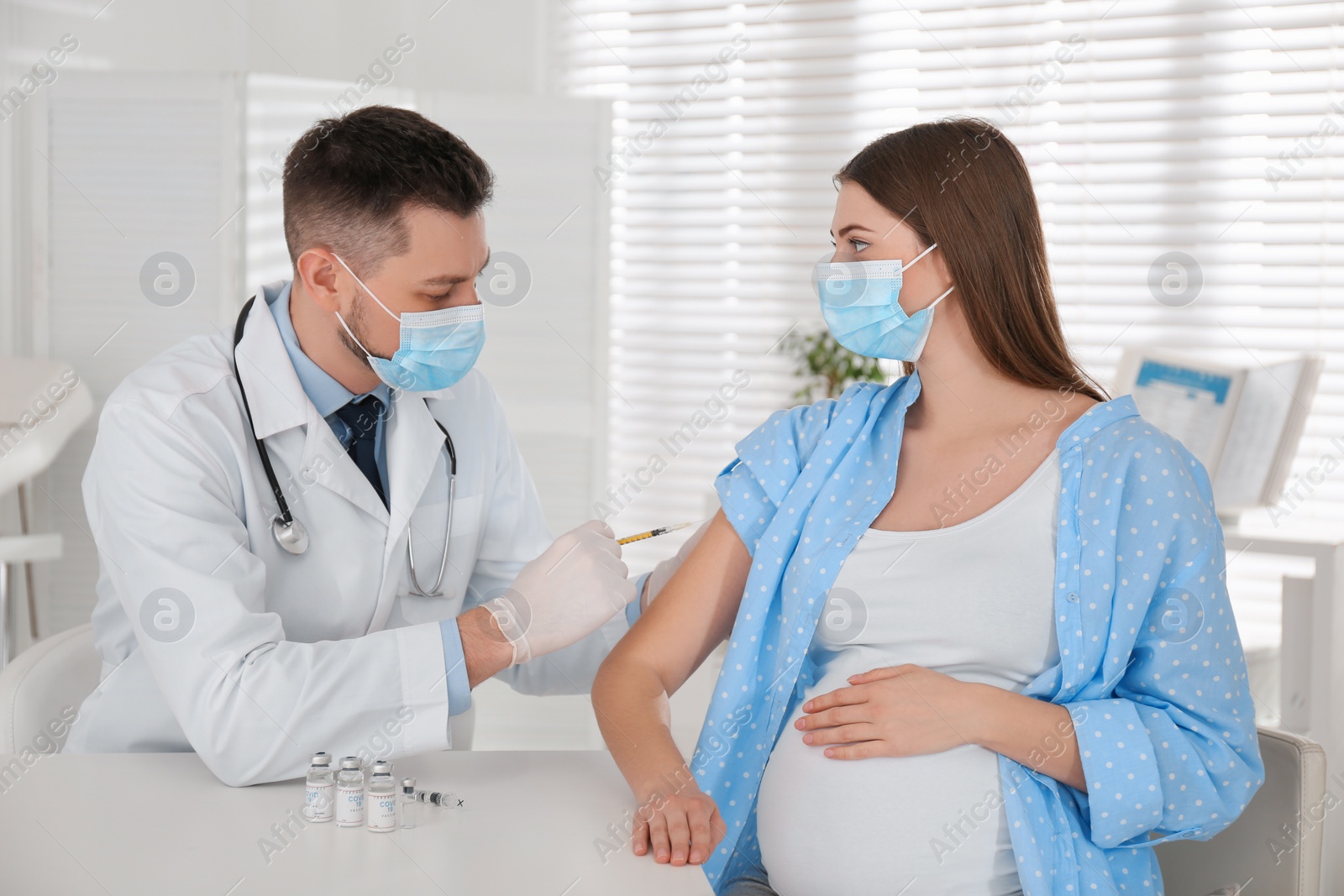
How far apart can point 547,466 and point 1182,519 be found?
227 cm

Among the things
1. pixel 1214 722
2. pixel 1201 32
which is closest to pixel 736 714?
pixel 1214 722

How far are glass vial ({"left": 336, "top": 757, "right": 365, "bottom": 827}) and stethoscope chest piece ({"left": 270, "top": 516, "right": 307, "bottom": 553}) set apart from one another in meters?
0.43

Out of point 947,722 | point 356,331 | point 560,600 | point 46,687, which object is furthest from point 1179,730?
point 46,687

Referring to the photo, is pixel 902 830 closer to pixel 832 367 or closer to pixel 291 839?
pixel 291 839

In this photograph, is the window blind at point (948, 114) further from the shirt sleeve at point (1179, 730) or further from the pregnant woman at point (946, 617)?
the shirt sleeve at point (1179, 730)

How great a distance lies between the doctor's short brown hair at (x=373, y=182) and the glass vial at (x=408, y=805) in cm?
76

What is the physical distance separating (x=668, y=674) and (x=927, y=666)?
34cm

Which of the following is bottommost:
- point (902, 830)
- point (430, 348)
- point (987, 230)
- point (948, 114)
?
point (902, 830)

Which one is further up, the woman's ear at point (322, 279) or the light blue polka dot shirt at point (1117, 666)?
the woman's ear at point (322, 279)

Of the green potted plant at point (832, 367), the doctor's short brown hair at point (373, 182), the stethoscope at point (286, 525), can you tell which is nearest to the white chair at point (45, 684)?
the stethoscope at point (286, 525)

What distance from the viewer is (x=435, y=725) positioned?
4.18ft

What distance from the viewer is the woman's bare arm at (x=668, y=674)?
3.76ft

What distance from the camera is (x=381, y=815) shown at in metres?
1.10

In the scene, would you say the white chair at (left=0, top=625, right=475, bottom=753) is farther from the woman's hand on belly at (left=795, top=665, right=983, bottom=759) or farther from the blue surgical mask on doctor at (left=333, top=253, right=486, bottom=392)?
the woman's hand on belly at (left=795, top=665, right=983, bottom=759)
